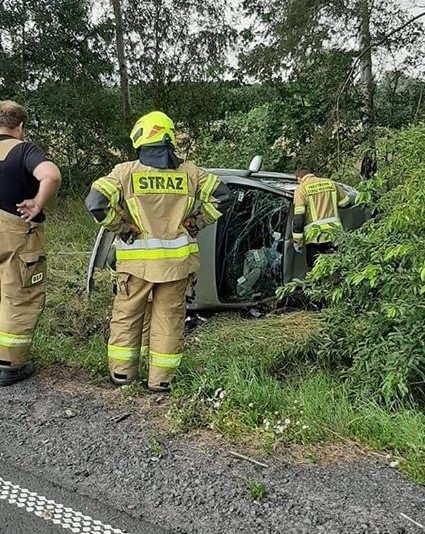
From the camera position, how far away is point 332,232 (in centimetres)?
416

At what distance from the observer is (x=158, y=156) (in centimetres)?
397

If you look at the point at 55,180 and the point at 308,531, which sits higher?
the point at 55,180

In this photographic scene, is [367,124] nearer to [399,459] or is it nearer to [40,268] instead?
[40,268]

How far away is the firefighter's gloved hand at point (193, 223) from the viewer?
4.11 meters

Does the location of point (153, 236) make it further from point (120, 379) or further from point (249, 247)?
point (249, 247)

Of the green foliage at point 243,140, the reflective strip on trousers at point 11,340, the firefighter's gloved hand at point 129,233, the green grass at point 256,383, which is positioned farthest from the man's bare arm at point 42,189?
the green foliage at point 243,140

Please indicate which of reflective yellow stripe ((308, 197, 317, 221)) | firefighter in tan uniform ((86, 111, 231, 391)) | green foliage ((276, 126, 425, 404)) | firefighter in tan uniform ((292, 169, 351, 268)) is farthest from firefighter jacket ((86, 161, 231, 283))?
reflective yellow stripe ((308, 197, 317, 221))

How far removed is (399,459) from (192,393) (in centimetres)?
127

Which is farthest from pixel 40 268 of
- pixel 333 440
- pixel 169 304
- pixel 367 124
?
pixel 367 124

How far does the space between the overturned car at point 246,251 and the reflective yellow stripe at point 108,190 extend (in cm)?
164

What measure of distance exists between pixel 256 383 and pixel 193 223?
1.09m

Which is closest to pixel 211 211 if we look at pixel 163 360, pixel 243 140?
pixel 163 360

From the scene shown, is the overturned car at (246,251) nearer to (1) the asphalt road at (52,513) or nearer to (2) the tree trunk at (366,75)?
(1) the asphalt road at (52,513)

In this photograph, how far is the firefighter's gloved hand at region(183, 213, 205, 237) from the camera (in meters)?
4.11
